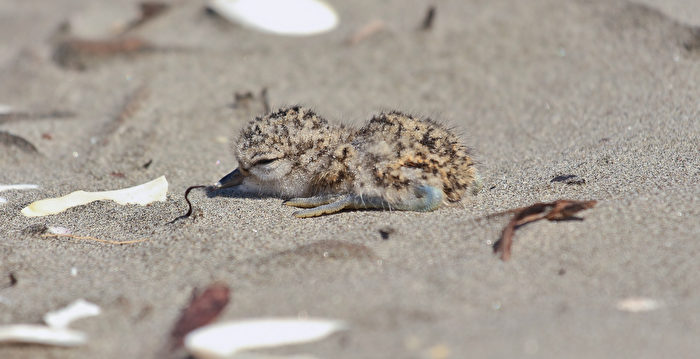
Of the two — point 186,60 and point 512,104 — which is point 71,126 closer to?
point 186,60

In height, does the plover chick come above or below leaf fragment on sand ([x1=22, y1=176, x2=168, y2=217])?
below

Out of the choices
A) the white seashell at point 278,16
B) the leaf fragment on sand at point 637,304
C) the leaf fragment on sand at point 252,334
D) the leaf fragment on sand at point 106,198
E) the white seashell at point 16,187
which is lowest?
the leaf fragment on sand at point 637,304

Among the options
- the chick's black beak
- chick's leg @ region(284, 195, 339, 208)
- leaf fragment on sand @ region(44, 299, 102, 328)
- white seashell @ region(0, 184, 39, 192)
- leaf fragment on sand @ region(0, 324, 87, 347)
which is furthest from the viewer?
white seashell @ region(0, 184, 39, 192)

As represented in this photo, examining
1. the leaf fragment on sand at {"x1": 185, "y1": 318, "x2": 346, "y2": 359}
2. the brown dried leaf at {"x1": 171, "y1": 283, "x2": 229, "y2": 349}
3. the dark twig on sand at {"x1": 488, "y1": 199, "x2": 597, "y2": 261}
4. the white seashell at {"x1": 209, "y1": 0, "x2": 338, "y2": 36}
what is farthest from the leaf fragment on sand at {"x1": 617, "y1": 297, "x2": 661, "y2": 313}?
the white seashell at {"x1": 209, "y1": 0, "x2": 338, "y2": 36}

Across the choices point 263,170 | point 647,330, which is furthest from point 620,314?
point 263,170

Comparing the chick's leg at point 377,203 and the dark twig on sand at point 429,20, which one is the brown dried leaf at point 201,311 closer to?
the chick's leg at point 377,203

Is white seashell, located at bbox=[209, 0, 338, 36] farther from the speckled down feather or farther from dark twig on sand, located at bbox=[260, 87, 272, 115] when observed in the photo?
the speckled down feather

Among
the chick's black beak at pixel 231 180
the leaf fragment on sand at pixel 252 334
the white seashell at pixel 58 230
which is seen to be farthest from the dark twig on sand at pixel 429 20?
the leaf fragment on sand at pixel 252 334
